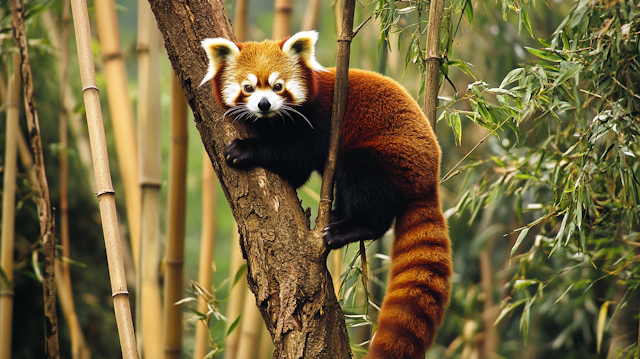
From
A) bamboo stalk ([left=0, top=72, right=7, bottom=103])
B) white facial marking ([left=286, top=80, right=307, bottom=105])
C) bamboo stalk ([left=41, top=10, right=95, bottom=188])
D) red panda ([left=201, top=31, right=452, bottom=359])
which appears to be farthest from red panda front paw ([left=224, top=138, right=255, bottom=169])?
bamboo stalk ([left=41, top=10, right=95, bottom=188])

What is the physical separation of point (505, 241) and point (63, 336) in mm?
5766

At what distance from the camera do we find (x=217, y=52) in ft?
6.98

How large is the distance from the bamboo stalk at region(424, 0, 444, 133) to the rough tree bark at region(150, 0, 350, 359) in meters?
0.71

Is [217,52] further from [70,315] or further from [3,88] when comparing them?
[3,88]

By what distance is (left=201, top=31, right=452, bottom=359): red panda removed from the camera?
2.06 metres

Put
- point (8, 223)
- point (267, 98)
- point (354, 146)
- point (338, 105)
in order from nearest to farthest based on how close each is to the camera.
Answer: point (338, 105)
point (267, 98)
point (354, 146)
point (8, 223)

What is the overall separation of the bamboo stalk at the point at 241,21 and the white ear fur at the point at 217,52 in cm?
68

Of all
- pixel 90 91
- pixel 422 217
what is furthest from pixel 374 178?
pixel 90 91

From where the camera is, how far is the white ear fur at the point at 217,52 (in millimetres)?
2072

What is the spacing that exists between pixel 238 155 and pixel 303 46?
678 mm

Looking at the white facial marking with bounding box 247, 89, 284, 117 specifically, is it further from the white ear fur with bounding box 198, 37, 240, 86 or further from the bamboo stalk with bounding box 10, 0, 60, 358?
the bamboo stalk with bounding box 10, 0, 60, 358

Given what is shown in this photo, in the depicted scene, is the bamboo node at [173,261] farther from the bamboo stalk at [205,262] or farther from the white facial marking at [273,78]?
the white facial marking at [273,78]

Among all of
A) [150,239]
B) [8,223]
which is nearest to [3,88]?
[8,223]

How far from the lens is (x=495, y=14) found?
5.26 metres
